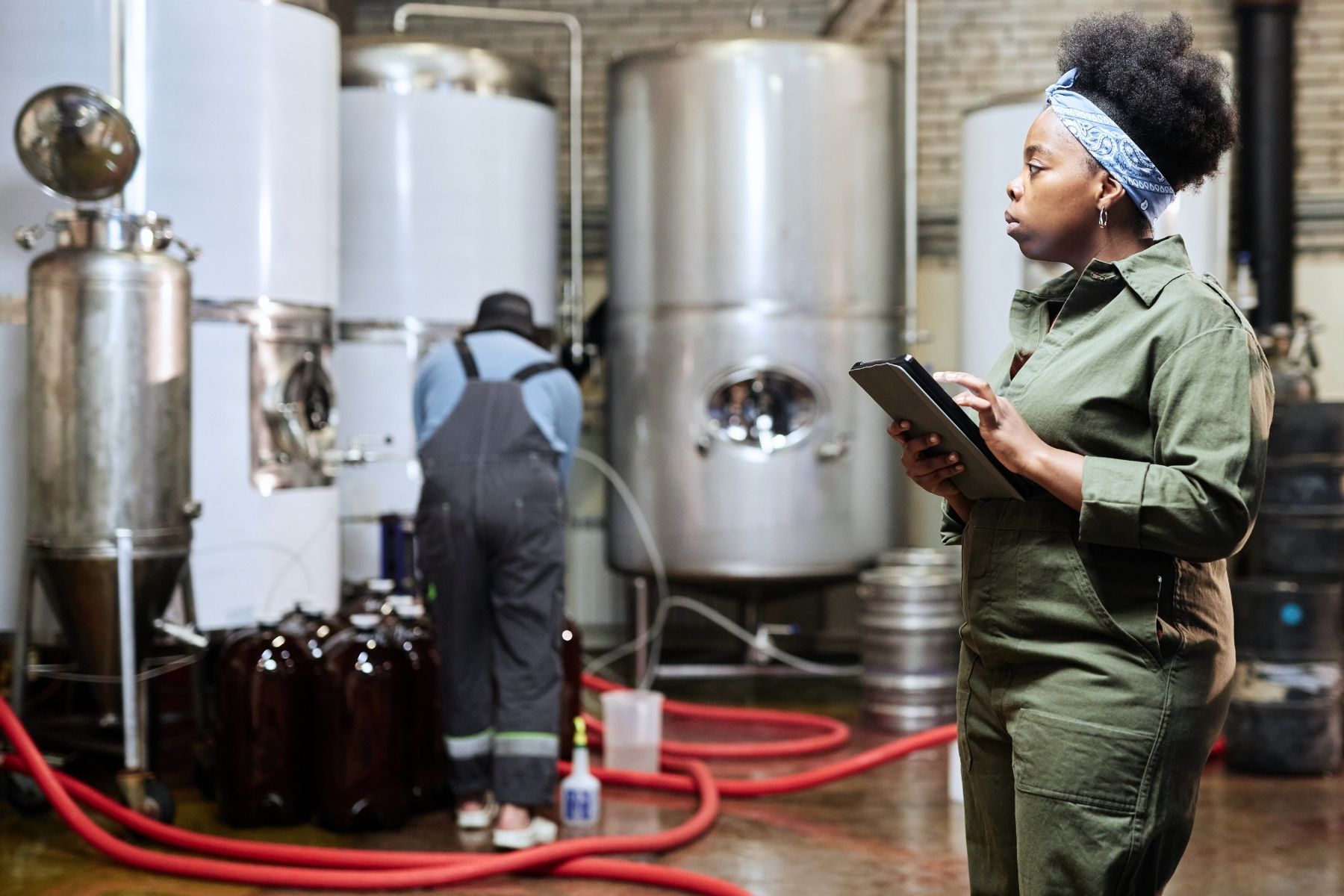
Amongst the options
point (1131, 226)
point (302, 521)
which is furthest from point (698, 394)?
point (1131, 226)

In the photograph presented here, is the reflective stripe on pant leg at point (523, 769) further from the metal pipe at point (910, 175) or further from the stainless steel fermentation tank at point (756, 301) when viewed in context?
the metal pipe at point (910, 175)

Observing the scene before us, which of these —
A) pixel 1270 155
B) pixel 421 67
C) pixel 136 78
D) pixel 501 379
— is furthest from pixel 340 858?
pixel 1270 155

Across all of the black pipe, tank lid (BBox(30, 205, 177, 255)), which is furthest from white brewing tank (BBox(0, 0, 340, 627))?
the black pipe

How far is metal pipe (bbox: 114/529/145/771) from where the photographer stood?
398cm

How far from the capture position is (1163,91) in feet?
5.67

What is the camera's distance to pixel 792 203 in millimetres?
6070

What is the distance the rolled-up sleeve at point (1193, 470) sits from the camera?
161 cm

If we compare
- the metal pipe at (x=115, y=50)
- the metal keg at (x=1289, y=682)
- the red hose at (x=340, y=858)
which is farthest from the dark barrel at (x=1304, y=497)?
the metal pipe at (x=115, y=50)

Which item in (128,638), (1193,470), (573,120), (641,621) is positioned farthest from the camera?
(573,120)

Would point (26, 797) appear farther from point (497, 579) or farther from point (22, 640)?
point (497, 579)

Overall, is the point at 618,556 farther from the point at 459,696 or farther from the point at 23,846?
the point at 23,846

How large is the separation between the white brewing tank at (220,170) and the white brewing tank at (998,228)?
8.65 feet

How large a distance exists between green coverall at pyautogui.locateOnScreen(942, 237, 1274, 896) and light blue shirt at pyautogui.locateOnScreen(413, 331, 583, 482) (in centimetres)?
243

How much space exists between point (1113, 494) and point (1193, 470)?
89 mm
